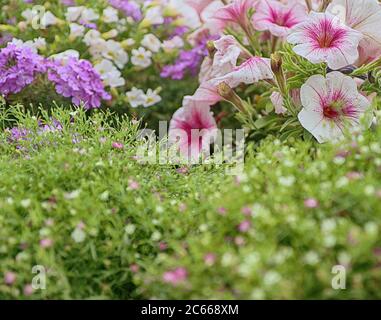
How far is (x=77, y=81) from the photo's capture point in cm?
178

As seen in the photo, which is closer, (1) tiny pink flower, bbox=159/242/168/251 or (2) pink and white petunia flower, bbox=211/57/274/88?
(1) tiny pink flower, bbox=159/242/168/251

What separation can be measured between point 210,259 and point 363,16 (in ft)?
3.05

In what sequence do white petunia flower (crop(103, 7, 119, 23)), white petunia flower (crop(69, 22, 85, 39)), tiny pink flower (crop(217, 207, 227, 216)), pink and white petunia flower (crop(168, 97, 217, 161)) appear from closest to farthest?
tiny pink flower (crop(217, 207, 227, 216)), pink and white petunia flower (crop(168, 97, 217, 161)), white petunia flower (crop(69, 22, 85, 39)), white petunia flower (crop(103, 7, 119, 23))

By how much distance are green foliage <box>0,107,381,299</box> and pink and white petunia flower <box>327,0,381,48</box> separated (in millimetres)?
465

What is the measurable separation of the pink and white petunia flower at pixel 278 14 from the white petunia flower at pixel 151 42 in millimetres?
428

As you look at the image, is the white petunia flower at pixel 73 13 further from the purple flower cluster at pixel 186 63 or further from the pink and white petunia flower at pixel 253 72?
the pink and white petunia flower at pixel 253 72

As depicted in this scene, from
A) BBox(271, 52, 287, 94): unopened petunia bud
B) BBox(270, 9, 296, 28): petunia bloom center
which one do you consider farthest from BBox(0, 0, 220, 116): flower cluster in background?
BBox(271, 52, 287, 94): unopened petunia bud

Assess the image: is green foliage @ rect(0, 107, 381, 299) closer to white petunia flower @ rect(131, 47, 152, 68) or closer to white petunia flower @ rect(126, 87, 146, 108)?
white petunia flower @ rect(126, 87, 146, 108)

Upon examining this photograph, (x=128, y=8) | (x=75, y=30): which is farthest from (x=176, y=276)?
(x=128, y=8)

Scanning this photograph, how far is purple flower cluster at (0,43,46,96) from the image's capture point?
1.73 metres

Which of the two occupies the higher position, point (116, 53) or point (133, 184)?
point (116, 53)

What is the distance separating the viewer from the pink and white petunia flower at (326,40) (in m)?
1.50

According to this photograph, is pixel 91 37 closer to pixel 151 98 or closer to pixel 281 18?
pixel 151 98
